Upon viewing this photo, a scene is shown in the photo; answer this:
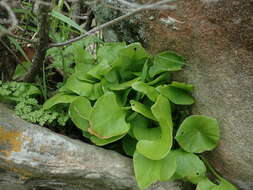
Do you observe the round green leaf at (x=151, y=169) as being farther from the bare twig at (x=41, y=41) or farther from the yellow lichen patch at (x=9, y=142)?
the bare twig at (x=41, y=41)

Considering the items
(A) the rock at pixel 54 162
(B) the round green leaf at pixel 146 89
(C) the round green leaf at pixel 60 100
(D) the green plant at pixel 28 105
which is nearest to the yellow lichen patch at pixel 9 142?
(A) the rock at pixel 54 162

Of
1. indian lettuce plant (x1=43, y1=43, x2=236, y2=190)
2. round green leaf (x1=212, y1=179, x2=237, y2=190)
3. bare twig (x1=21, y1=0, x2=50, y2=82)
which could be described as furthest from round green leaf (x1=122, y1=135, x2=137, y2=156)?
bare twig (x1=21, y1=0, x2=50, y2=82)

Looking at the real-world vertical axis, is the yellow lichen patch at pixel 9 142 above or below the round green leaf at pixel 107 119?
below

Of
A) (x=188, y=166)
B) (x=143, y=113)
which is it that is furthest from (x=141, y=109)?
(x=188, y=166)

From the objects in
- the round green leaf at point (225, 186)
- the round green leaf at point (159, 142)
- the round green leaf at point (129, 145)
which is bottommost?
the round green leaf at point (225, 186)

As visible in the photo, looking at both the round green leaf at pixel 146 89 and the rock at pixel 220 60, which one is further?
the round green leaf at pixel 146 89

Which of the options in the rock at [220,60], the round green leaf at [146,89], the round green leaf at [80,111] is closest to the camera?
the rock at [220,60]

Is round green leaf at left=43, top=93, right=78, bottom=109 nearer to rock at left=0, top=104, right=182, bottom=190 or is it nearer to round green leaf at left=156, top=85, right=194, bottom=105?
rock at left=0, top=104, right=182, bottom=190

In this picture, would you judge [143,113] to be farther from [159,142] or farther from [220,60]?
[220,60]

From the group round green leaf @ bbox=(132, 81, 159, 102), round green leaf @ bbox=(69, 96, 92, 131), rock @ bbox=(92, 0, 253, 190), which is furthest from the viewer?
round green leaf @ bbox=(69, 96, 92, 131)
